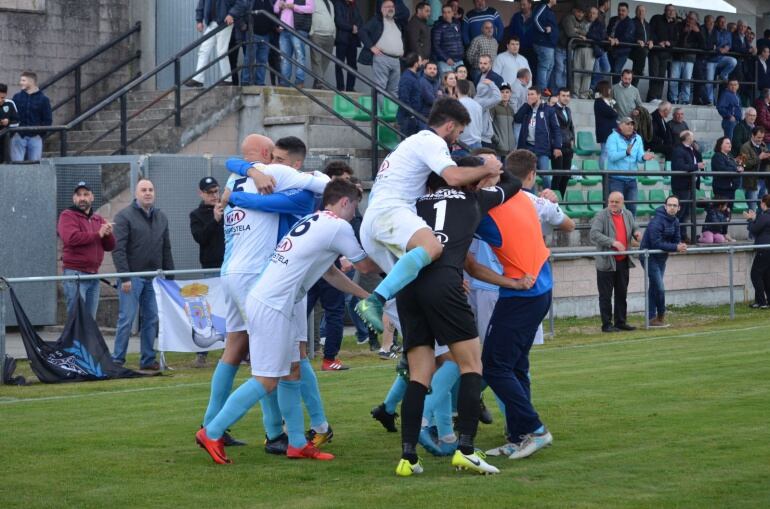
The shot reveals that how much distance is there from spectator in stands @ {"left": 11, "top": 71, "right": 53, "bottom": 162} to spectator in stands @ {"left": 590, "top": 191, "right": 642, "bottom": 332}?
8.14m

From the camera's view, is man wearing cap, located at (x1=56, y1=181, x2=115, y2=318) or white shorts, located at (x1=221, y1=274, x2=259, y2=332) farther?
man wearing cap, located at (x1=56, y1=181, x2=115, y2=318)

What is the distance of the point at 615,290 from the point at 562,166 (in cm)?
411

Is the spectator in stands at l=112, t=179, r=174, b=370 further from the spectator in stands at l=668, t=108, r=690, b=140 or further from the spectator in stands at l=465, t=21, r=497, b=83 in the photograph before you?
the spectator in stands at l=668, t=108, r=690, b=140

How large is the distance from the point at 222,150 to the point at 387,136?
8.65ft

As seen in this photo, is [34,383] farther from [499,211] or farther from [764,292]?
[764,292]

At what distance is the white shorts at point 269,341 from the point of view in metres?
8.72

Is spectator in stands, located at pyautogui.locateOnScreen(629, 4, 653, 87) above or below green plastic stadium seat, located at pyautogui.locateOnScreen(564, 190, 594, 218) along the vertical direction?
above

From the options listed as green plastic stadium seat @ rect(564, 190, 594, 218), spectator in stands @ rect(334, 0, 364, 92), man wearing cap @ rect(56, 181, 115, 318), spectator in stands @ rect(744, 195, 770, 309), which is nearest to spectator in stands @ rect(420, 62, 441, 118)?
spectator in stands @ rect(334, 0, 364, 92)

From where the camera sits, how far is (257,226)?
9.44 m

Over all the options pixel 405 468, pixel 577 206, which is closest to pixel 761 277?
pixel 577 206

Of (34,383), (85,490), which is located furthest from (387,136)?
A: (85,490)

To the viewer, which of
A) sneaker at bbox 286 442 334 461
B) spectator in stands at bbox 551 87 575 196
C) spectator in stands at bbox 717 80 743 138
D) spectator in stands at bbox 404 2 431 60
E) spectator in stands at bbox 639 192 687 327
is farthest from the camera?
spectator in stands at bbox 717 80 743 138

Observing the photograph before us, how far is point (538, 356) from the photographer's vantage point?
15.5 meters

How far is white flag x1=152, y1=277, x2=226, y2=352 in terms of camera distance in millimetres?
14688
